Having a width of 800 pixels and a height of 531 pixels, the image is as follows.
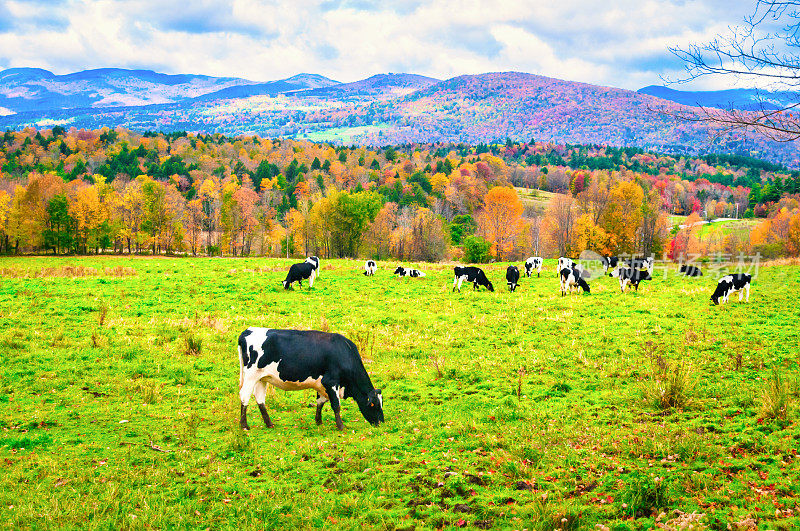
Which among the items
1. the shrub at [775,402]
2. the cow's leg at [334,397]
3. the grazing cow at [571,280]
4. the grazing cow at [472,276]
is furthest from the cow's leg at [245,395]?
the grazing cow at [472,276]

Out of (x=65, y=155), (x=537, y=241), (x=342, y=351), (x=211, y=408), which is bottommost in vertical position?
(x=211, y=408)

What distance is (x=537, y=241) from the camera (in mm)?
96250

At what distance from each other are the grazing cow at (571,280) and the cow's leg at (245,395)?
22.3 metres

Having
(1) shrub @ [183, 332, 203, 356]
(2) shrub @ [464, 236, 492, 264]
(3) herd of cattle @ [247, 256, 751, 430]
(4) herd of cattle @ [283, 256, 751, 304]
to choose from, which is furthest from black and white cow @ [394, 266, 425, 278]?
(2) shrub @ [464, 236, 492, 264]

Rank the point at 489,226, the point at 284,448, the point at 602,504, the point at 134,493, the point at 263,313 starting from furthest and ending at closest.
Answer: the point at 489,226 < the point at 263,313 < the point at 284,448 < the point at 134,493 < the point at 602,504

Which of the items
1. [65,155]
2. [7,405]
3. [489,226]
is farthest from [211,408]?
[65,155]

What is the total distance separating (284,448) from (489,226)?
78515 millimetres

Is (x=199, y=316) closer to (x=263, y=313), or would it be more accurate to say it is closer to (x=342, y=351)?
(x=263, y=313)

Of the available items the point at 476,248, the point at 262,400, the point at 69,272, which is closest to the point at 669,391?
the point at 262,400

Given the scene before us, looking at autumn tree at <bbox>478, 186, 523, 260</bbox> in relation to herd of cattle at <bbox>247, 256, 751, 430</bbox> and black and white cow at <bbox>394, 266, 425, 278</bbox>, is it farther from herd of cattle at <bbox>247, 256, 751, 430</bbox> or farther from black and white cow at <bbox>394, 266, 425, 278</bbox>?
herd of cattle at <bbox>247, 256, 751, 430</bbox>

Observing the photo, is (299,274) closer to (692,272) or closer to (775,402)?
(775,402)

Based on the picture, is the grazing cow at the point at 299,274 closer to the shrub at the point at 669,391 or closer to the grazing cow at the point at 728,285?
the grazing cow at the point at 728,285

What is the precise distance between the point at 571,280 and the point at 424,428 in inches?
865

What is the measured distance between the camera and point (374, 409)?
33.3ft
